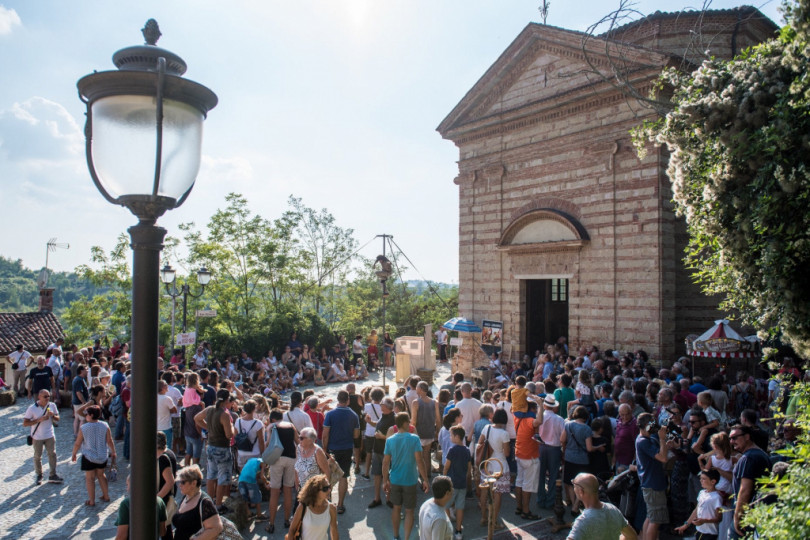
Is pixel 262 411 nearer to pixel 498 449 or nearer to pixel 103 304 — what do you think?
pixel 498 449

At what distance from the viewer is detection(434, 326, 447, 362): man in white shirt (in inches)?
1007

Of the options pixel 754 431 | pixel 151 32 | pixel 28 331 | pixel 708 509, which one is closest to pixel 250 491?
pixel 708 509

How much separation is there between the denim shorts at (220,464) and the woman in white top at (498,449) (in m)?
3.67

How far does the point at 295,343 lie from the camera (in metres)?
21.6

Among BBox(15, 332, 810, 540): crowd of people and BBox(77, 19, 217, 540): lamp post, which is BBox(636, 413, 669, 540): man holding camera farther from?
→ BBox(77, 19, 217, 540): lamp post

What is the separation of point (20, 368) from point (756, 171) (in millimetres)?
19366

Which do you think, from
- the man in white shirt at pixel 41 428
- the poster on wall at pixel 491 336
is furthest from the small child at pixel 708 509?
the poster on wall at pixel 491 336

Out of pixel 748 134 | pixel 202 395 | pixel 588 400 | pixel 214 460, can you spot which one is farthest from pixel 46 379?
pixel 748 134

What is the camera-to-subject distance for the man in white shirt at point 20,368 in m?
16.5

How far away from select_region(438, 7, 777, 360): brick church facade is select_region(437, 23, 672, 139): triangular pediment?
0.04 metres

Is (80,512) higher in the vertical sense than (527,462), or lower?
lower

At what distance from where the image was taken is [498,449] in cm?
755

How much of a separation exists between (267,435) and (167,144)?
263 inches

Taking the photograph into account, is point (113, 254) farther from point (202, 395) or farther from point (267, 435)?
point (267, 435)
